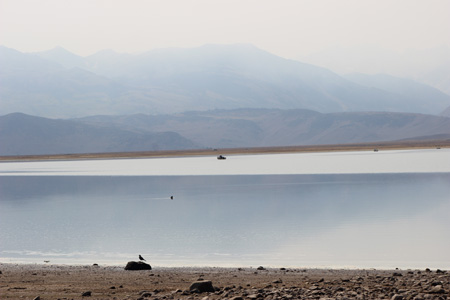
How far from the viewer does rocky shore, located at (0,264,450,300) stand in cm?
1184

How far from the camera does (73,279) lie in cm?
1473

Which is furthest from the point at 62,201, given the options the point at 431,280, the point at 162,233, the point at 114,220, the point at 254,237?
the point at 431,280

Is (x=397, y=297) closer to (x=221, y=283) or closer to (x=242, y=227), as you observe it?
(x=221, y=283)

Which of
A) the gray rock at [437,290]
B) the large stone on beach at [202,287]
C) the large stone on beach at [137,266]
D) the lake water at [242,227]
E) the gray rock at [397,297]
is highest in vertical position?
the lake water at [242,227]

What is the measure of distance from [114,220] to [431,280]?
17032 millimetres

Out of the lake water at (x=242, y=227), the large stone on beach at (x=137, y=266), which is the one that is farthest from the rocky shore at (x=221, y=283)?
the lake water at (x=242, y=227)

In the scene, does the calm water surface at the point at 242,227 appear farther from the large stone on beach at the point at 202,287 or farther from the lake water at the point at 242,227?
the large stone on beach at the point at 202,287

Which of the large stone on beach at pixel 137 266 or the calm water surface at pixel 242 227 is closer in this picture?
the large stone on beach at pixel 137 266

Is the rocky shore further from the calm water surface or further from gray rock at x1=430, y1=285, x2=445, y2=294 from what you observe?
the calm water surface

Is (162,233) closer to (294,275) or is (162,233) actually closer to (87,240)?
(87,240)

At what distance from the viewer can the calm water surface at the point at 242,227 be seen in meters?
18.2

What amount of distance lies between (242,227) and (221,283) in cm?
1028

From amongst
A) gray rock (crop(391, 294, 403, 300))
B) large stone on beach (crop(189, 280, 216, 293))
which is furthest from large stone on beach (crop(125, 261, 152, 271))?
gray rock (crop(391, 294, 403, 300))

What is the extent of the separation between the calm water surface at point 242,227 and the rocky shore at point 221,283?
1.67 meters
